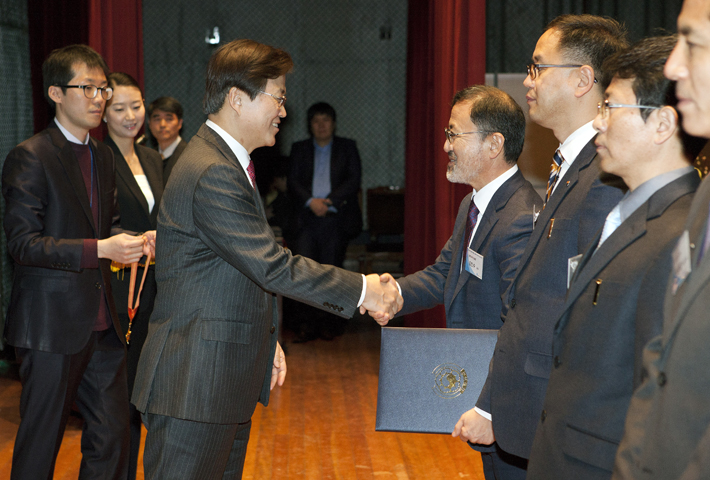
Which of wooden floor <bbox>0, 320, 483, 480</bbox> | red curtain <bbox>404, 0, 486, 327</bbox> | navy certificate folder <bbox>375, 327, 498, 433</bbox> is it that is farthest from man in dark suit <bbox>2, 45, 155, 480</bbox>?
red curtain <bbox>404, 0, 486, 327</bbox>

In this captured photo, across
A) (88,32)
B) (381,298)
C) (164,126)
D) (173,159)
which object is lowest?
(381,298)

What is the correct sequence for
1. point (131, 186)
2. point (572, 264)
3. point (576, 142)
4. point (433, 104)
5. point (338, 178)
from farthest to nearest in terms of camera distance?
point (338, 178) → point (433, 104) → point (131, 186) → point (576, 142) → point (572, 264)

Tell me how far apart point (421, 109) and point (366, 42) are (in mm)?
3083

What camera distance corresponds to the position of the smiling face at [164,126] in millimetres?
4160

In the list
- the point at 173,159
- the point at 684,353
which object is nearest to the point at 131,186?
the point at 173,159

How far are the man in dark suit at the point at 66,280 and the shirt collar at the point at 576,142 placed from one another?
1.57m

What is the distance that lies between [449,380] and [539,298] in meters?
0.42

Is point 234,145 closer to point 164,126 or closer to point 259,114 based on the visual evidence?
point 259,114

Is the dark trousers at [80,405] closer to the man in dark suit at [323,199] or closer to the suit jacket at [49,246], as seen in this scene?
the suit jacket at [49,246]

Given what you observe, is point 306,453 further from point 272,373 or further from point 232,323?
point 232,323

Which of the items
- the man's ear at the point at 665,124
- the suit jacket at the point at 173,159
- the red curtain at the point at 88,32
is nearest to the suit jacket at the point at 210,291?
the man's ear at the point at 665,124

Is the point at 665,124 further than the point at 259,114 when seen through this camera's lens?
No

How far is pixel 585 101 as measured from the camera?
72.3 inches

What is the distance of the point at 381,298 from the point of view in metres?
2.23
